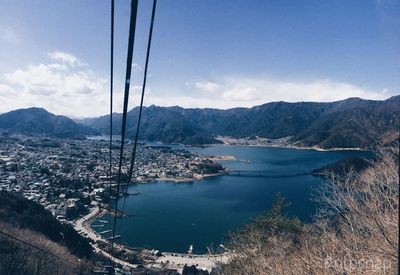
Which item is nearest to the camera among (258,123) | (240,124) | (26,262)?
(26,262)

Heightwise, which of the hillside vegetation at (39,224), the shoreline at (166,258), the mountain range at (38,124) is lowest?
the shoreline at (166,258)

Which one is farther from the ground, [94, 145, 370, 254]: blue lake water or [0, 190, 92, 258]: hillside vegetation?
[0, 190, 92, 258]: hillside vegetation

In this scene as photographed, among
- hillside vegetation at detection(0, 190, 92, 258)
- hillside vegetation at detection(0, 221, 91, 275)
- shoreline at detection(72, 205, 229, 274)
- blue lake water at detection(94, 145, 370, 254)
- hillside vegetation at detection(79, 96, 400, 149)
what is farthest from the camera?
hillside vegetation at detection(79, 96, 400, 149)

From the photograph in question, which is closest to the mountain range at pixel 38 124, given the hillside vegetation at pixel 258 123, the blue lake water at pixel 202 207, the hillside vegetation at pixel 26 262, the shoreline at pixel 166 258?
the hillside vegetation at pixel 258 123

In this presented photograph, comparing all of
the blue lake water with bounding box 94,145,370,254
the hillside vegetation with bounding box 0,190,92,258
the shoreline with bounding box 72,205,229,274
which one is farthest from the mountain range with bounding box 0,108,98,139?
the hillside vegetation with bounding box 0,190,92,258

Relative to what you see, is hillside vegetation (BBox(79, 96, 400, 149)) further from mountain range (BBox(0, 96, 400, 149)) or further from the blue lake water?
the blue lake water

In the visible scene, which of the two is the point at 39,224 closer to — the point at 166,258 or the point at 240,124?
the point at 166,258

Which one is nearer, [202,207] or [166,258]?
[166,258]

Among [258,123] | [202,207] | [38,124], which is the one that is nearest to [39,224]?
[202,207]

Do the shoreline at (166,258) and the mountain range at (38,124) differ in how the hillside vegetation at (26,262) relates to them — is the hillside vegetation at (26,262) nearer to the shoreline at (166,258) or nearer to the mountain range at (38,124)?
the shoreline at (166,258)
